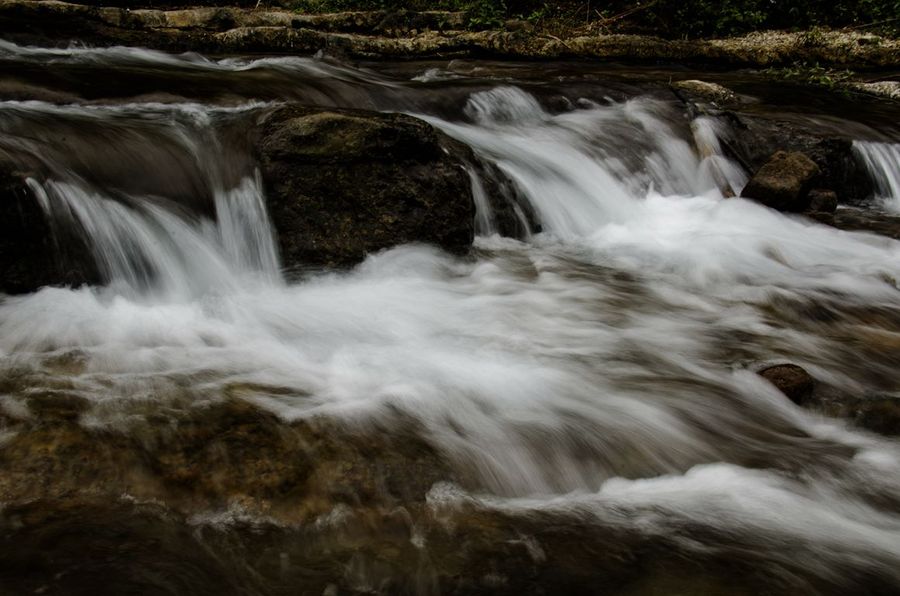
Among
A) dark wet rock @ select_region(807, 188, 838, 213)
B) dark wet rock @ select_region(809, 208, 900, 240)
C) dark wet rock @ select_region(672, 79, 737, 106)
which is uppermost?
dark wet rock @ select_region(672, 79, 737, 106)

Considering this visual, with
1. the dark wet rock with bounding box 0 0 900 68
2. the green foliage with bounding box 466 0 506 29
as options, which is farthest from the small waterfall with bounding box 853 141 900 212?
the green foliage with bounding box 466 0 506 29

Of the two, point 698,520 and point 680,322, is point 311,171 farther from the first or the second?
point 698,520

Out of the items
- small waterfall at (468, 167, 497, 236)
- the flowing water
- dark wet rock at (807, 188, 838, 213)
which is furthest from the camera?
dark wet rock at (807, 188, 838, 213)

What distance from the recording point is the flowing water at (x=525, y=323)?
2.95m

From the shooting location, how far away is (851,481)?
307 cm

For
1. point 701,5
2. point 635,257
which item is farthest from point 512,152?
point 701,5

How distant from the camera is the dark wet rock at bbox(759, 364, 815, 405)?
3.73 meters

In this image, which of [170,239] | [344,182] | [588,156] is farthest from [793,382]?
[588,156]

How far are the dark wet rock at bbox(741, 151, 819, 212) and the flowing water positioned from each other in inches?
9.1

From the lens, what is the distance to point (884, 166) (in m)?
8.86

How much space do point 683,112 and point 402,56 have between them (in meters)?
5.07

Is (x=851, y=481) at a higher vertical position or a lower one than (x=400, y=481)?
lower

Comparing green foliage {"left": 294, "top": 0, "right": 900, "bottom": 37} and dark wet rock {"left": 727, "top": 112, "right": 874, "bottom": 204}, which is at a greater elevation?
green foliage {"left": 294, "top": 0, "right": 900, "bottom": 37}

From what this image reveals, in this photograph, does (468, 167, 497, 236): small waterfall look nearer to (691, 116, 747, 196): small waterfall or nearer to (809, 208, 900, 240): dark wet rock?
(691, 116, 747, 196): small waterfall
